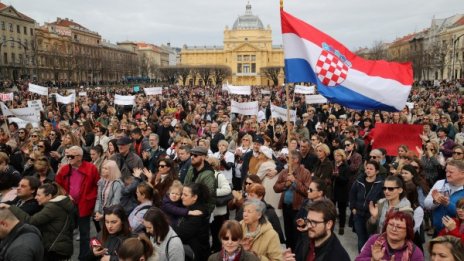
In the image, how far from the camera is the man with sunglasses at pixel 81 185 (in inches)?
235

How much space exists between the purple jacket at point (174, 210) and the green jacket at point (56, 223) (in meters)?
1.13

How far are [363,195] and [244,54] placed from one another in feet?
363

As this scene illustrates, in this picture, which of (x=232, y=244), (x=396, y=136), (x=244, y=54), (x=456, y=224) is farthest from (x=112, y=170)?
(x=244, y=54)

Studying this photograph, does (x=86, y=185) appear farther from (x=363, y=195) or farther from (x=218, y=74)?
(x=218, y=74)

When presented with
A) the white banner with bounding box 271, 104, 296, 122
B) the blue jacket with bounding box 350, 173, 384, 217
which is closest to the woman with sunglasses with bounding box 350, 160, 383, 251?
the blue jacket with bounding box 350, 173, 384, 217

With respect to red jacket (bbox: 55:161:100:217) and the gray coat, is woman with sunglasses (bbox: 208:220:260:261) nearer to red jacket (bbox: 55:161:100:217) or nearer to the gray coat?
the gray coat

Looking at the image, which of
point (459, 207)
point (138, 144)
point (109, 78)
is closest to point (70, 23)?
point (109, 78)

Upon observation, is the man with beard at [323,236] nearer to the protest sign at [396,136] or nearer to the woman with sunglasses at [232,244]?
the woman with sunglasses at [232,244]

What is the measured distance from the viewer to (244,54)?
114 m

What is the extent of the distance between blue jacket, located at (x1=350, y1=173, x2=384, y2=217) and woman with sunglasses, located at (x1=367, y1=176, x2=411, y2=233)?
66 centimetres

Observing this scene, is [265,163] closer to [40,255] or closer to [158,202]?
[158,202]

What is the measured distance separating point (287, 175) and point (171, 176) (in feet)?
5.25

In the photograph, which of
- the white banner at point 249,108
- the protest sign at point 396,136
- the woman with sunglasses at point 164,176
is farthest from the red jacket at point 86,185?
the white banner at point 249,108

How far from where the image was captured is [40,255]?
12.6 feet
